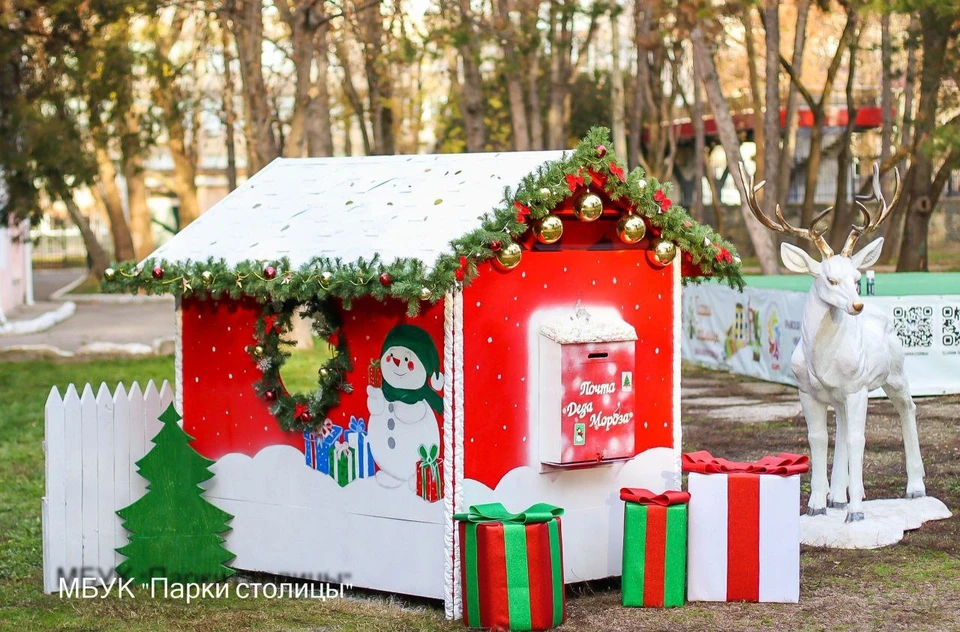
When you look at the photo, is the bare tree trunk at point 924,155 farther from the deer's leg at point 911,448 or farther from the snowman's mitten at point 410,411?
the snowman's mitten at point 410,411

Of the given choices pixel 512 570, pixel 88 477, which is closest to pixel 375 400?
pixel 512 570

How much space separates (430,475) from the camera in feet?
25.3

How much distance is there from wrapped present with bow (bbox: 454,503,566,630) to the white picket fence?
2.52 meters

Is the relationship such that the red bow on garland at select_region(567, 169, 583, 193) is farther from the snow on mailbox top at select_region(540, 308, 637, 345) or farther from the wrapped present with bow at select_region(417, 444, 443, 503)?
the wrapped present with bow at select_region(417, 444, 443, 503)

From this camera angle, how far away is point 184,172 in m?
43.7

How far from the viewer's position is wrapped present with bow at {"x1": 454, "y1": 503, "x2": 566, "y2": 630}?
23.7 ft

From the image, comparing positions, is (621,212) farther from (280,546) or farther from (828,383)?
(280,546)

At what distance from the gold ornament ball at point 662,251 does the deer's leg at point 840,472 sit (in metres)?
2.01

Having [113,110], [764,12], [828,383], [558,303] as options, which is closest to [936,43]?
[764,12]

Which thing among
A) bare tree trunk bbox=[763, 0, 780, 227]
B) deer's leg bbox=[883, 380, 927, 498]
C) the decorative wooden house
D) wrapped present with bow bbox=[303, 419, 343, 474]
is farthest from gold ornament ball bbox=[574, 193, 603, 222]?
bare tree trunk bbox=[763, 0, 780, 227]

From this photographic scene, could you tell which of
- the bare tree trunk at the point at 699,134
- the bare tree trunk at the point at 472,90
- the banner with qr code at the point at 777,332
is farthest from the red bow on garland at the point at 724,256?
the bare tree trunk at the point at 699,134

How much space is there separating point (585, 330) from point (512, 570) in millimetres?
1425

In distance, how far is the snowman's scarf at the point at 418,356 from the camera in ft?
25.2

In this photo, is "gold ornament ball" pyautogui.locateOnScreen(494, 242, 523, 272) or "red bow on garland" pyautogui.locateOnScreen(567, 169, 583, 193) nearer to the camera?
"gold ornament ball" pyautogui.locateOnScreen(494, 242, 523, 272)
